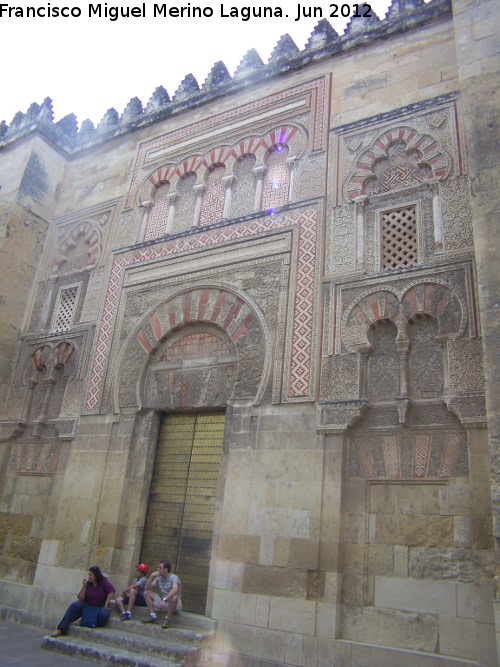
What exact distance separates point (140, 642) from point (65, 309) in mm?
5098

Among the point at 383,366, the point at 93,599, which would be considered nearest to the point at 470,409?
the point at 383,366

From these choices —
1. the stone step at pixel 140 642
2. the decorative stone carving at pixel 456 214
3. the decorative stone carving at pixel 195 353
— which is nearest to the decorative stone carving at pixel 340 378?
the decorative stone carving at pixel 195 353

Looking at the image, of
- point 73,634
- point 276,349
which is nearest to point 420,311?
point 276,349

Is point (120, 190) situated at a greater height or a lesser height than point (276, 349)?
greater

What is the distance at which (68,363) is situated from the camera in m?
8.16

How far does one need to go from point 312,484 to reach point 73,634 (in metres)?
2.91

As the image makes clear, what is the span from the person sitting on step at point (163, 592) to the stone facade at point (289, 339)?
342 millimetres

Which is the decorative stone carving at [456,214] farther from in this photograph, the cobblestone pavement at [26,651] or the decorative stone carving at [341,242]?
the cobblestone pavement at [26,651]

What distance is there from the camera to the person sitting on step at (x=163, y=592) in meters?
5.66

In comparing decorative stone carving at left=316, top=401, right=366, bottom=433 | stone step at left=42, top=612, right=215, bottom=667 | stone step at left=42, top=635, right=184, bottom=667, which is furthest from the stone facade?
stone step at left=42, top=635, right=184, bottom=667

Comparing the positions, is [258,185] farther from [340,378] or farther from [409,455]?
[409,455]

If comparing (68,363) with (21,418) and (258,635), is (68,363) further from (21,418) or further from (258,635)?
(258,635)

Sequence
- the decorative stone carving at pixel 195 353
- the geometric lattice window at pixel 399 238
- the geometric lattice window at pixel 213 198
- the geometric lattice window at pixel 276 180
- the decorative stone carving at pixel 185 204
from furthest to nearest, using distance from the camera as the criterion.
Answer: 1. the decorative stone carving at pixel 185 204
2. the geometric lattice window at pixel 213 198
3. the geometric lattice window at pixel 276 180
4. the decorative stone carving at pixel 195 353
5. the geometric lattice window at pixel 399 238

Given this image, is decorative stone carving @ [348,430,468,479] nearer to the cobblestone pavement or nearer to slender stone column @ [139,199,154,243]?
the cobblestone pavement
